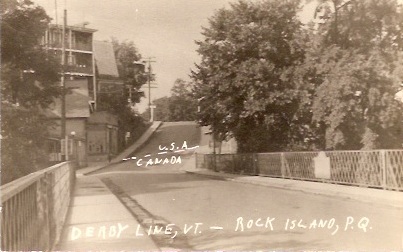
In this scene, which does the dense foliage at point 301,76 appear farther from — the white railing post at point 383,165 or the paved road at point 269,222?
the paved road at point 269,222

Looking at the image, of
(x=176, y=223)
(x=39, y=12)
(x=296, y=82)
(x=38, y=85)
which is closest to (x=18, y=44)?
(x=39, y=12)

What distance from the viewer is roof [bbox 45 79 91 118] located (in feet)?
72.4

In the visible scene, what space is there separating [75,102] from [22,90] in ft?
37.4

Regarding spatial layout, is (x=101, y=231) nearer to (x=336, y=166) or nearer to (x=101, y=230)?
(x=101, y=230)

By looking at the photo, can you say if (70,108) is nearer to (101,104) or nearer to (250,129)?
(101,104)

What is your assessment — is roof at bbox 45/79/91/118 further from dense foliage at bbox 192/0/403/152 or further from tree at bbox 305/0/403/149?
tree at bbox 305/0/403/149

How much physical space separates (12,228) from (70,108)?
969 inches

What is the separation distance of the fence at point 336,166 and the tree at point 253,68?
152 cm

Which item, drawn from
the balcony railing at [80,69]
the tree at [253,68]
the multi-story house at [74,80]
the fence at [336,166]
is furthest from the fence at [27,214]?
the tree at [253,68]

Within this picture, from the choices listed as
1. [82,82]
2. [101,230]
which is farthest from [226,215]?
[82,82]

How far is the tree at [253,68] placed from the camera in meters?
23.1

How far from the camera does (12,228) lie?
375cm

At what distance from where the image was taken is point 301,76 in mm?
21891

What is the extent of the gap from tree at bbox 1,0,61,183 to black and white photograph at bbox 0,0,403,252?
0.06m
